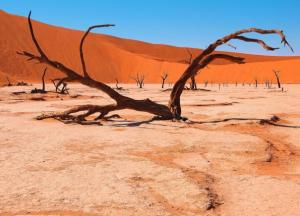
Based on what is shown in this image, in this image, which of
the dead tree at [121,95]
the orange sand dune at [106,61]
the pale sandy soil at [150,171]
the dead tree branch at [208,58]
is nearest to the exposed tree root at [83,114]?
the dead tree at [121,95]

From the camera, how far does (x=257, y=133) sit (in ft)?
27.6

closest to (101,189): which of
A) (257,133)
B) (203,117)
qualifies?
(257,133)

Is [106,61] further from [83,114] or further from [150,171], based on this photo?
[150,171]

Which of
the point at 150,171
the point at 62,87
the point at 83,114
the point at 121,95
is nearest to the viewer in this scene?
the point at 150,171

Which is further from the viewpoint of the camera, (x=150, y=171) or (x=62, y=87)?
(x=62, y=87)

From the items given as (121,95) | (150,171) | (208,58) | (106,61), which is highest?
(106,61)

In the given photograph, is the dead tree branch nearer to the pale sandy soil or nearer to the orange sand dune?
the pale sandy soil

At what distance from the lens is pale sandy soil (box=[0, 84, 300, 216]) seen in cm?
402

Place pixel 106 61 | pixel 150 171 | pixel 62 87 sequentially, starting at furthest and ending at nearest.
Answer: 1. pixel 106 61
2. pixel 62 87
3. pixel 150 171

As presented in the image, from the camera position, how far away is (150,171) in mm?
5227

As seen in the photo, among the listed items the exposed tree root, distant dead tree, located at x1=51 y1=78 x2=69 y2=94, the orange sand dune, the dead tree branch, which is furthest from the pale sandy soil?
the orange sand dune

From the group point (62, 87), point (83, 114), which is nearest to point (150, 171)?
point (83, 114)

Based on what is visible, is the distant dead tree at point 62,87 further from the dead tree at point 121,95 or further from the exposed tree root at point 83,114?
the exposed tree root at point 83,114

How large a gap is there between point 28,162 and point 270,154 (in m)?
3.35
